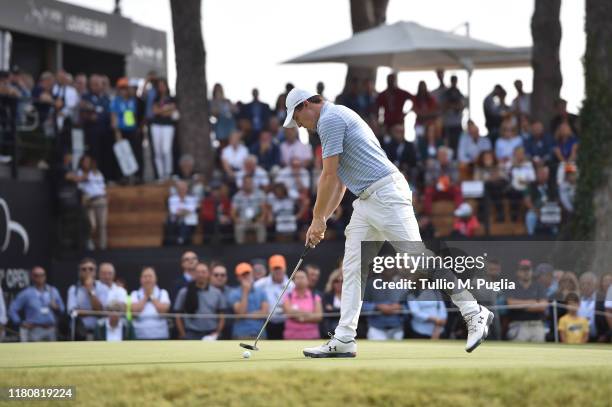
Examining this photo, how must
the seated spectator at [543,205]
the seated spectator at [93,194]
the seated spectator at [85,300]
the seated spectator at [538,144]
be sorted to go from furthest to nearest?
the seated spectator at [93,194] → the seated spectator at [538,144] → the seated spectator at [543,205] → the seated spectator at [85,300]

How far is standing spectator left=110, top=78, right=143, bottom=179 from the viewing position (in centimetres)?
2322

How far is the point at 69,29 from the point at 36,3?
141 cm

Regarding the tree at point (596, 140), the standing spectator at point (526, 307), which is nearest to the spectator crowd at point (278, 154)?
the tree at point (596, 140)

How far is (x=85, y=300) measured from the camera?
19.0m

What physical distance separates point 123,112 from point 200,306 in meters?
5.79

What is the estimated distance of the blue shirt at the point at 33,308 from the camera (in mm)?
18953

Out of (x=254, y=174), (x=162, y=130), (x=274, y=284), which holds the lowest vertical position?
(x=274, y=284)

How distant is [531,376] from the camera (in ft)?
28.5

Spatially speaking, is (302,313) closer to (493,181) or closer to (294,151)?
(493,181)

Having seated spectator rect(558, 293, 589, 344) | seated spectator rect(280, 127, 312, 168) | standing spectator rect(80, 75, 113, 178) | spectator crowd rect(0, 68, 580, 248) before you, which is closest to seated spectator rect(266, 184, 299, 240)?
spectator crowd rect(0, 68, 580, 248)

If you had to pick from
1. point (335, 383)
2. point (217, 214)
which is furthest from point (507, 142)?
point (335, 383)

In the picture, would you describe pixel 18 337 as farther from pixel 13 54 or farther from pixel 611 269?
pixel 13 54

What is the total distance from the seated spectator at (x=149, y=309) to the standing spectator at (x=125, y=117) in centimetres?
504

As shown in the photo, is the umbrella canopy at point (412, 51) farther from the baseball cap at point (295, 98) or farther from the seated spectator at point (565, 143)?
the baseball cap at point (295, 98)
